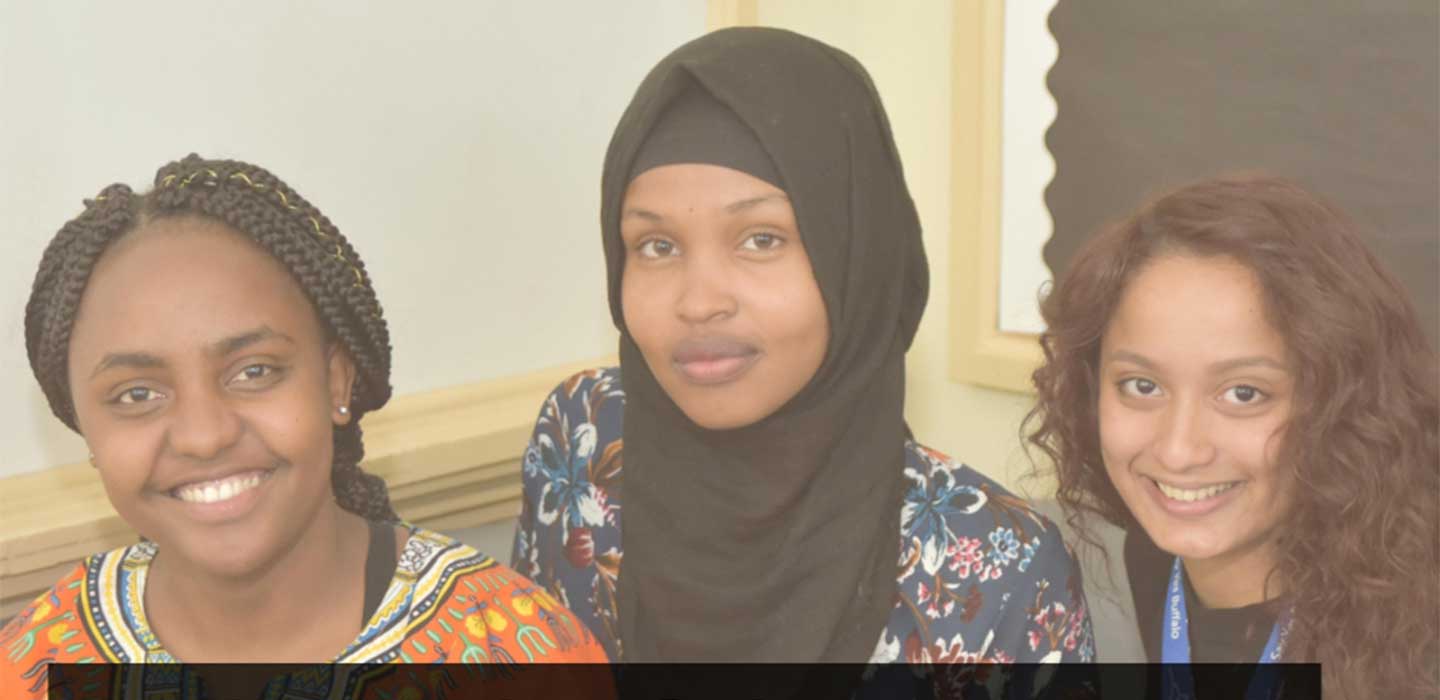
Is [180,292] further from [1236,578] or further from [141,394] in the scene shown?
[1236,578]

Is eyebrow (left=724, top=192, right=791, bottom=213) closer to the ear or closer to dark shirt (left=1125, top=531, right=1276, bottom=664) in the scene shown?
the ear

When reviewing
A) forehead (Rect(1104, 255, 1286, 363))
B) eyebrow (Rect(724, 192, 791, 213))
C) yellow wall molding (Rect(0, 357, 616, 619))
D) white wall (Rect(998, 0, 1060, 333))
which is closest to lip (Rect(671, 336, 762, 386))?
eyebrow (Rect(724, 192, 791, 213))

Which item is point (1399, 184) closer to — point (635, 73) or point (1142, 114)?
point (1142, 114)

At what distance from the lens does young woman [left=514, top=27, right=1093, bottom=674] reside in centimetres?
137

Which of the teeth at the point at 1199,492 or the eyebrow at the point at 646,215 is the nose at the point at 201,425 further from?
the teeth at the point at 1199,492

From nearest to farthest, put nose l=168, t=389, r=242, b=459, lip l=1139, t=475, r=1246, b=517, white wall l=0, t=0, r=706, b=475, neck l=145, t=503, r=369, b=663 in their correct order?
nose l=168, t=389, r=242, b=459 → neck l=145, t=503, r=369, b=663 → lip l=1139, t=475, r=1246, b=517 → white wall l=0, t=0, r=706, b=475

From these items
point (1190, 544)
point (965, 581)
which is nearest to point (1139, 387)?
point (1190, 544)

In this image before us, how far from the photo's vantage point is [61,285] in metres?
1.18

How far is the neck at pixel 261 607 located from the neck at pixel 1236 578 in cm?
76

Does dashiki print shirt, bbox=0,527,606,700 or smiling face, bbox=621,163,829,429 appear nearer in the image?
dashiki print shirt, bbox=0,527,606,700

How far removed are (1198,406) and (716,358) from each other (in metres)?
0.42

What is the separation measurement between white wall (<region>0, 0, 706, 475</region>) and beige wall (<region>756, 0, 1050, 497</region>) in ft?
0.77

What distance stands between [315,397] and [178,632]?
→ 23 cm

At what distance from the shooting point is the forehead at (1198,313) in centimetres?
129
